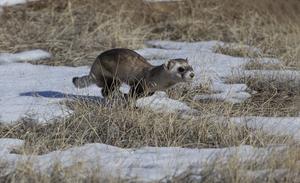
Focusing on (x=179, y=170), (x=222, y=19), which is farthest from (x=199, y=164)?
(x=222, y=19)

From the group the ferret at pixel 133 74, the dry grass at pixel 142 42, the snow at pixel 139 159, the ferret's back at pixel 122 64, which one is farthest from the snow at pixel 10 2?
the snow at pixel 139 159

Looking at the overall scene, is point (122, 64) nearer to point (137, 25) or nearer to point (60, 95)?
point (60, 95)

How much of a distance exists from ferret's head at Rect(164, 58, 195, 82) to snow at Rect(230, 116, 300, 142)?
0.73 metres

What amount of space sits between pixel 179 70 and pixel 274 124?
1.17 metres

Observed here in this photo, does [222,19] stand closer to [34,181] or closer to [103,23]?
[103,23]

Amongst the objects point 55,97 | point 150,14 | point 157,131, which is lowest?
point 150,14

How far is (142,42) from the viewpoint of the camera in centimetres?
1184

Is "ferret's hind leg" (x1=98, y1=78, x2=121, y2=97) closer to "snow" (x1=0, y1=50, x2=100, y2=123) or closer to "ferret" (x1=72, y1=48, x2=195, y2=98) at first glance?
"ferret" (x1=72, y1=48, x2=195, y2=98)

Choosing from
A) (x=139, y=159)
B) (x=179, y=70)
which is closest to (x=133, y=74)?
(x=179, y=70)

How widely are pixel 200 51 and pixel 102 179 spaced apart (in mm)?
6121

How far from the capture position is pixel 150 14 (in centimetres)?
1377

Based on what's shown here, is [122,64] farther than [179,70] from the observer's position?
Yes

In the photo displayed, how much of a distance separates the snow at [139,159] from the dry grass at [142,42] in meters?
0.19

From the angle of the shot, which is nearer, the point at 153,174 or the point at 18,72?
the point at 153,174
